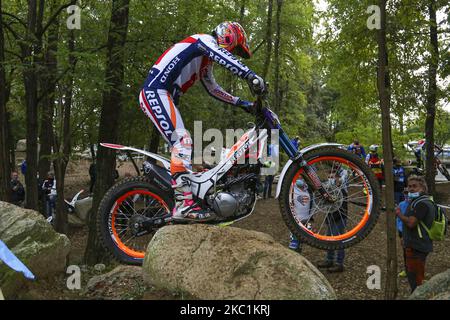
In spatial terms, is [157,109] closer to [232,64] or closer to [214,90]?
[214,90]

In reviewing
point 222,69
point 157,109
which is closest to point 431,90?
point 222,69

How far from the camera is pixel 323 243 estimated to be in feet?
14.3

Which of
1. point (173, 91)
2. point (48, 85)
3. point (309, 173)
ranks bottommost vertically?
point (309, 173)

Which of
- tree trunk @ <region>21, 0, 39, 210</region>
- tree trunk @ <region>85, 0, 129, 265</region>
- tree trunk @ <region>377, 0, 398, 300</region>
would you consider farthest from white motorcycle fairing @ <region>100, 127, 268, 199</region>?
tree trunk @ <region>21, 0, 39, 210</region>

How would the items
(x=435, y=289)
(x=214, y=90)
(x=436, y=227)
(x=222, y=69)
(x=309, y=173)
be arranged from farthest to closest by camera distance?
(x=222, y=69) < (x=436, y=227) < (x=214, y=90) < (x=309, y=173) < (x=435, y=289)

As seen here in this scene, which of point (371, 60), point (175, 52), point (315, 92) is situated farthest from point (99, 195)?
point (315, 92)

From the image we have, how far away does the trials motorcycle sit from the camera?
172 inches

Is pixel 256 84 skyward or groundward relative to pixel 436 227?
skyward

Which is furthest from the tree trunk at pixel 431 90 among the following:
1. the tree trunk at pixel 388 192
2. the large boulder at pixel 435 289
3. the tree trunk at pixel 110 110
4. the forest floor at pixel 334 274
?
the large boulder at pixel 435 289

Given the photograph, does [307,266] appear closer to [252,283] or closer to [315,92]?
[252,283]

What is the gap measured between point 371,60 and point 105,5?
740cm

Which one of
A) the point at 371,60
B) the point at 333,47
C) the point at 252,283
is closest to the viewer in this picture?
the point at 252,283

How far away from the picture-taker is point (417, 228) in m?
6.27

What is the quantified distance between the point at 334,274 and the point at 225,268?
5.07 m
